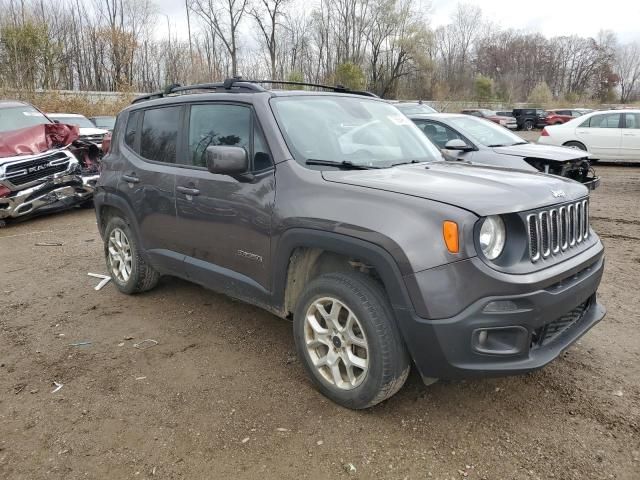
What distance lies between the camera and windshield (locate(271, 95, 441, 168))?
128 inches

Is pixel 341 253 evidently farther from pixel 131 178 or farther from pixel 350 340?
pixel 131 178

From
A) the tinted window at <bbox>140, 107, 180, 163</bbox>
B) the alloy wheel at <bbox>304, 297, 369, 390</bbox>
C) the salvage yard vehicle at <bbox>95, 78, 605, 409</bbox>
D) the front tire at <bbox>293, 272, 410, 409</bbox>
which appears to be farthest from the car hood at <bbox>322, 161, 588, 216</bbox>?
the tinted window at <bbox>140, 107, 180, 163</bbox>

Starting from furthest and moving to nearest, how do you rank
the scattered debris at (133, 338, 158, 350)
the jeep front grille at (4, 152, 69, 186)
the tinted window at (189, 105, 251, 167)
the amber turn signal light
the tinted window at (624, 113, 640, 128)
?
the tinted window at (624, 113, 640, 128), the jeep front grille at (4, 152, 69, 186), the scattered debris at (133, 338, 158, 350), the tinted window at (189, 105, 251, 167), the amber turn signal light

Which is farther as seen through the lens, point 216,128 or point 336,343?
point 216,128

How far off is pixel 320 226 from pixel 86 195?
25.5 feet

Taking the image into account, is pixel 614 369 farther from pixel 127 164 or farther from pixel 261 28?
pixel 261 28

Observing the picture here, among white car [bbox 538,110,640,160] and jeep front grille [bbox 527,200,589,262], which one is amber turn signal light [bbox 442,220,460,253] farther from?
white car [bbox 538,110,640,160]

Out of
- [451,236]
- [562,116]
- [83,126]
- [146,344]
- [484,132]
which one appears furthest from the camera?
[562,116]

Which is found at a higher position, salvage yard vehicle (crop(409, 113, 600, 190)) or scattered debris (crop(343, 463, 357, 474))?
salvage yard vehicle (crop(409, 113, 600, 190))

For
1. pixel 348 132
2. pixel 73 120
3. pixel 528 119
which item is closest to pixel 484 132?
pixel 348 132

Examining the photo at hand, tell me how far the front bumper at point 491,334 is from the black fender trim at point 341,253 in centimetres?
11

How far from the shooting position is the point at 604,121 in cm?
1390

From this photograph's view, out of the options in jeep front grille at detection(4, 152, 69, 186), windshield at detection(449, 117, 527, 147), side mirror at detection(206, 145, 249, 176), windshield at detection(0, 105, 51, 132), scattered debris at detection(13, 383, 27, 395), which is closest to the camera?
side mirror at detection(206, 145, 249, 176)

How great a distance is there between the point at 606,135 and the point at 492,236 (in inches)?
542
